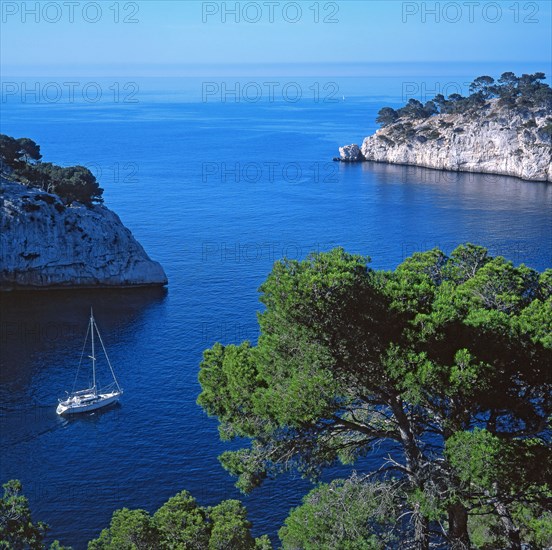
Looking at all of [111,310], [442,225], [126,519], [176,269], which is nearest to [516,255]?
[442,225]

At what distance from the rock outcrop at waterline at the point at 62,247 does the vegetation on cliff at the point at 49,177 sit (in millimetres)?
2546

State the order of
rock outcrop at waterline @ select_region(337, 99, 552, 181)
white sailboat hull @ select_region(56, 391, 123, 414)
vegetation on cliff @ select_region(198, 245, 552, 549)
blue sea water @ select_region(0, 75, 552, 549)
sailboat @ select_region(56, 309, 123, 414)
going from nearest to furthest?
vegetation on cliff @ select_region(198, 245, 552, 549) → blue sea water @ select_region(0, 75, 552, 549) → white sailboat hull @ select_region(56, 391, 123, 414) → sailboat @ select_region(56, 309, 123, 414) → rock outcrop at waterline @ select_region(337, 99, 552, 181)

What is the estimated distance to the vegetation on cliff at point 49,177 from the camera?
86.6 meters

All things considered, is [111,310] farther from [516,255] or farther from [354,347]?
[354,347]

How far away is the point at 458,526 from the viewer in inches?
818

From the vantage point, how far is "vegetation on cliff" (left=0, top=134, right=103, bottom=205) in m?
86.6

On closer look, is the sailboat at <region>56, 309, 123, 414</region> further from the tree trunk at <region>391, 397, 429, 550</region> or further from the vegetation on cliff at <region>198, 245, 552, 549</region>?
the tree trunk at <region>391, 397, 429, 550</region>

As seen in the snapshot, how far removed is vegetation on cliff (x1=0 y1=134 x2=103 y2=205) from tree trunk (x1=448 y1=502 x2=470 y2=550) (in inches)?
2883

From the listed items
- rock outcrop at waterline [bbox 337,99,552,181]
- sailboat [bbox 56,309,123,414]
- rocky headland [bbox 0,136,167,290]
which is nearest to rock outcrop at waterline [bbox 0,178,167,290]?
rocky headland [bbox 0,136,167,290]

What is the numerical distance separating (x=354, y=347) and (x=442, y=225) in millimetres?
93685

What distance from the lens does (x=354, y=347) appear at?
19844 mm

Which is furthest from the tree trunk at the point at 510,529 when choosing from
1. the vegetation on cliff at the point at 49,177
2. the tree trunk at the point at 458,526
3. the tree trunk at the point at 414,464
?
the vegetation on cliff at the point at 49,177

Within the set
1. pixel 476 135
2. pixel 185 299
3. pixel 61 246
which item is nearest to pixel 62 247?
pixel 61 246

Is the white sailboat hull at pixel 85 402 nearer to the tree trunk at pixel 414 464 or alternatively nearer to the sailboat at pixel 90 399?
the sailboat at pixel 90 399
